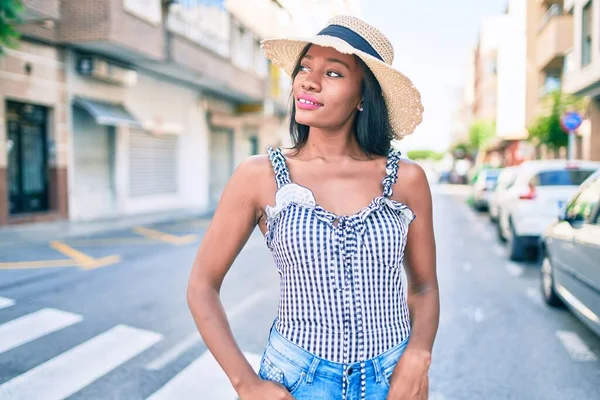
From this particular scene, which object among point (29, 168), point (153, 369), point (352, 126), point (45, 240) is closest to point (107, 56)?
point (29, 168)

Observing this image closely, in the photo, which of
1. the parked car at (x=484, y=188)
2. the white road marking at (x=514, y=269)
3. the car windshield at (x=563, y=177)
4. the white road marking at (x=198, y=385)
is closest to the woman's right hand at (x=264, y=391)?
the white road marking at (x=198, y=385)

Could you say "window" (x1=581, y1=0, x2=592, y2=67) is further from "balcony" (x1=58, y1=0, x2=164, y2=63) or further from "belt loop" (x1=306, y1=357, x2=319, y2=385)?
"belt loop" (x1=306, y1=357, x2=319, y2=385)

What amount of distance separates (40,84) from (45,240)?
4.57 meters

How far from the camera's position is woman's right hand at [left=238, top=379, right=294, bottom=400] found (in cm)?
147

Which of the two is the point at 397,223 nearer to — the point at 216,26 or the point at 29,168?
the point at 29,168

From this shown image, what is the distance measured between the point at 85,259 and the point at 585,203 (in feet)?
23.6

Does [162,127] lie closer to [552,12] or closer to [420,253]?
[420,253]

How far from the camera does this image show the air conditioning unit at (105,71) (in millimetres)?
15055

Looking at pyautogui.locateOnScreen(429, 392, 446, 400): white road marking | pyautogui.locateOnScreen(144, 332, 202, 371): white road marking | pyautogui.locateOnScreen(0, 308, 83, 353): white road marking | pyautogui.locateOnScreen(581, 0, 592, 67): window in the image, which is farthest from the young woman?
pyautogui.locateOnScreen(581, 0, 592, 67): window

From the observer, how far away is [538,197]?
9203 mm

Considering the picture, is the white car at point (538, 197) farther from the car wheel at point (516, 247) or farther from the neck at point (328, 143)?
the neck at point (328, 143)

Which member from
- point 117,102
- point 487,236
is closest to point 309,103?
point 487,236

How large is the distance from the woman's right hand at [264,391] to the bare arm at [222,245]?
132 millimetres

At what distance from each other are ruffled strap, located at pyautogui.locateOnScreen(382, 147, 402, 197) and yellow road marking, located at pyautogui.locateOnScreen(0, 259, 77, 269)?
776cm
